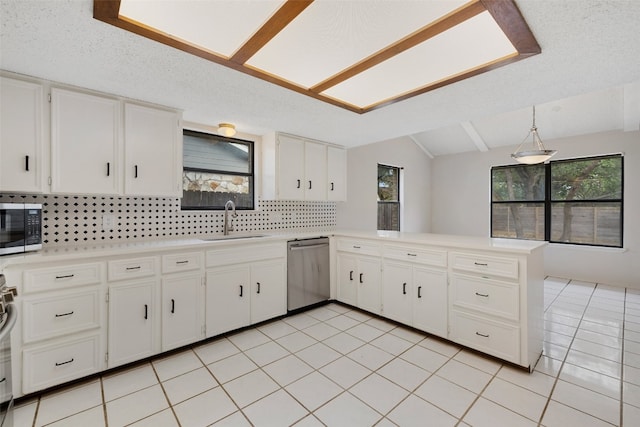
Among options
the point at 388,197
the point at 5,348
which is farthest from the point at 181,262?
the point at 388,197

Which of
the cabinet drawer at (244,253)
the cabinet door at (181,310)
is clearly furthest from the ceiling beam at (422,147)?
the cabinet door at (181,310)

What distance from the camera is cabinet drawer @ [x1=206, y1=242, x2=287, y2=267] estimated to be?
8.91ft

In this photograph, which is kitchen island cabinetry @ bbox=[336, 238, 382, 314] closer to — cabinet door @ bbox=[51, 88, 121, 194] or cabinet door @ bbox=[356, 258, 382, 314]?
cabinet door @ bbox=[356, 258, 382, 314]

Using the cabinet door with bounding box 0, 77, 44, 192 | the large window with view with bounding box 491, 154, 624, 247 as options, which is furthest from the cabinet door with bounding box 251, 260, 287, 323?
the large window with view with bounding box 491, 154, 624, 247

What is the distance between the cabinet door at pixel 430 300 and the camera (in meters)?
2.71

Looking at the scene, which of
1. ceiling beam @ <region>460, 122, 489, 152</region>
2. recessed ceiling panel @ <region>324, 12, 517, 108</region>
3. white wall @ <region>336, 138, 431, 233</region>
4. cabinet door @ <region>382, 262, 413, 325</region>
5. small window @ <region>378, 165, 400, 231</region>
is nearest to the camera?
recessed ceiling panel @ <region>324, 12, 517, 108</region>

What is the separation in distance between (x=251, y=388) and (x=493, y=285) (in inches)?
82.5

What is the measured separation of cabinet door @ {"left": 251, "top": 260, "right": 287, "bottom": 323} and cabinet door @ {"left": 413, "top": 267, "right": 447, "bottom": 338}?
1473 mm

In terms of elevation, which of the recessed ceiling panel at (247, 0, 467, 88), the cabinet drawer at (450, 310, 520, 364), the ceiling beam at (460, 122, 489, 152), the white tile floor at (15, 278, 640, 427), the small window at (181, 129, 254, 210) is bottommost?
the white tile floor at (15, 278, 640, 427)

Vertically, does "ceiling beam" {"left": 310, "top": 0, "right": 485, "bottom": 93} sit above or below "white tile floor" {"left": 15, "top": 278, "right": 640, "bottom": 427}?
above

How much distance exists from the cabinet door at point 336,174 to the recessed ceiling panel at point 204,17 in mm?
2472

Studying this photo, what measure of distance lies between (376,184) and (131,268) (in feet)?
13.5

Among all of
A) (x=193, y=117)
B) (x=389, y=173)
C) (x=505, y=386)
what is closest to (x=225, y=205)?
(x=193, y=117)

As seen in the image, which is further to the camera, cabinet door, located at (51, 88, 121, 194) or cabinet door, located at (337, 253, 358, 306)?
cabinet door, located at (337, 253, 358, 306)
